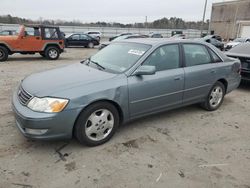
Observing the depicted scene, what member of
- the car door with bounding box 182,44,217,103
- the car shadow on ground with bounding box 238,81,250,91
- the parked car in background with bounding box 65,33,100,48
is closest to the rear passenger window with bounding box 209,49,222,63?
the car door with bounding box 182,44,217,103

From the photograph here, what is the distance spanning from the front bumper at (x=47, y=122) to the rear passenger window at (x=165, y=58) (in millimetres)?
1533

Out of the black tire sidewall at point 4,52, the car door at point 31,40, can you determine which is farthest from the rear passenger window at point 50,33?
the black tire sidewall at point 4,52

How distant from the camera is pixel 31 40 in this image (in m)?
12.5

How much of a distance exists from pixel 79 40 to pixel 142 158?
66.5 ft

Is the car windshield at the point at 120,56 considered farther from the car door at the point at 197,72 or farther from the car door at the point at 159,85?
the car door at the point at 197,72

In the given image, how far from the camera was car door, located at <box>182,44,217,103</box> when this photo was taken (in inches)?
181

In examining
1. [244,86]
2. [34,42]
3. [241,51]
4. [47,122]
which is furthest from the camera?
[34,42]

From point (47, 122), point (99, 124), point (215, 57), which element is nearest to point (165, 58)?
point (215, 57)

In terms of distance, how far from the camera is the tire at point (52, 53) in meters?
13.3

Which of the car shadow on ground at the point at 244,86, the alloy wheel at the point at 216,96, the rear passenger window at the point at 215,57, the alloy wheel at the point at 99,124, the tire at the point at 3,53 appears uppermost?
the rear passenger window at the point at 215,57

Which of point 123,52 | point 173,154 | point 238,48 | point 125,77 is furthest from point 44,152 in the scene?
point 238,48

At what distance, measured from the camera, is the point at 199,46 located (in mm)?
4895

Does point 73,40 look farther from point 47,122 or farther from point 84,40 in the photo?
point 47,122

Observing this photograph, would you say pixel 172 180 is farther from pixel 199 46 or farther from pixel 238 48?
pixel 238 48
